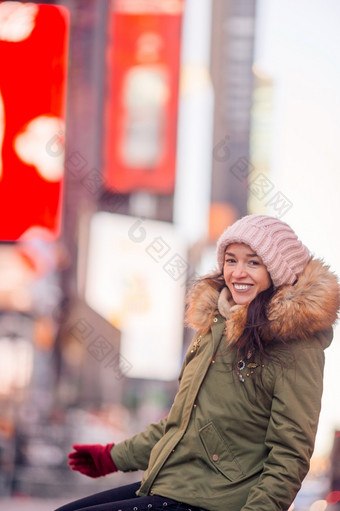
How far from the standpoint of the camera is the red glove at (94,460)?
2.46 m

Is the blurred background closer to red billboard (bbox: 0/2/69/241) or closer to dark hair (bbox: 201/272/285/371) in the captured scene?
red billboard (bbox: 0/2/69/241)

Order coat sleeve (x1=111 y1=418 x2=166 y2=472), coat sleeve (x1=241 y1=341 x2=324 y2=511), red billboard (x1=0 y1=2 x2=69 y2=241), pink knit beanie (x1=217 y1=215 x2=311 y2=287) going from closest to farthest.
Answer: coat sleeve (x1=241 y1=341 x2=324 y2=511) → pink knit beanie (x1=217 y1=215 x2=311 y2=287) → coat sleeve (x1=111 y1=418 x2=166 y2=472) → red billboard (x1=0 y1=2 x2=69 y2=241)

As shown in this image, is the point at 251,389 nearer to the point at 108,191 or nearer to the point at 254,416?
the point at 254,416

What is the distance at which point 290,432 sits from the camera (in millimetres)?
1938

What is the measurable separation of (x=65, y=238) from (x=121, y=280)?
2.74 ft

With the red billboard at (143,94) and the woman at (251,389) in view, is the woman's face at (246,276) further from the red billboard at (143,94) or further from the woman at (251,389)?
the red billboard at (143,94)

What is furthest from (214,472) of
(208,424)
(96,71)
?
(96,71)

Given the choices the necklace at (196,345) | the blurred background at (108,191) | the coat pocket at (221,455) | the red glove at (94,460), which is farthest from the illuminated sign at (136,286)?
the coat pocket at (221,455)

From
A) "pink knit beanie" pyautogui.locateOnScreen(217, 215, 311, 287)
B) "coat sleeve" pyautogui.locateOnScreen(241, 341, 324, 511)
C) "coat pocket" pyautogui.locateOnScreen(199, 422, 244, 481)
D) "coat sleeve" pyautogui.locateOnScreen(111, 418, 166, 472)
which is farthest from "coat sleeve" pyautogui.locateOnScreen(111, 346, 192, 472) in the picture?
"pink knit beanie" pyautogui.locateOnScreen(217, 215, 311, 287)

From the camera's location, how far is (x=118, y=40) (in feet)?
26.9

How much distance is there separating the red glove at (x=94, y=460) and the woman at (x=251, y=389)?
0.22m

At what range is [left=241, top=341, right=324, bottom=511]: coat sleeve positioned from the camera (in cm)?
191

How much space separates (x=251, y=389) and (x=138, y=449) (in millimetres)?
565

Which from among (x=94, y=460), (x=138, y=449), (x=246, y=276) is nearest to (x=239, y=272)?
(x=246, y=276)
